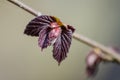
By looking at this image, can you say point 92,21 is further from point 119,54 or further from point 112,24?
point 119,54

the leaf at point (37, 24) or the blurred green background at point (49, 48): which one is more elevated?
the blurred green background at point (49, 48)

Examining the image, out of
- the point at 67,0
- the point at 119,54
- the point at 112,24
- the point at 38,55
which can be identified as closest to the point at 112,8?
the point at 112,24

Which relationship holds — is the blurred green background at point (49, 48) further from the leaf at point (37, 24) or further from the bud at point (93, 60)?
the leaf at point (37, 24)

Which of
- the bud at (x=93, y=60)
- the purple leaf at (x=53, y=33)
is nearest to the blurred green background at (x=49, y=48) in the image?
the bud at (x=93, y=60)

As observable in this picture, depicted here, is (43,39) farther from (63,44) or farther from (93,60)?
(93,60)

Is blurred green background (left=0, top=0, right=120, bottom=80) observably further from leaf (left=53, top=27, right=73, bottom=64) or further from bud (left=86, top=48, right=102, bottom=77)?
leaf (left=53, top=27, right=73, bottom=64)

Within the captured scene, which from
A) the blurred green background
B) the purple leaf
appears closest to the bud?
the purple leaf

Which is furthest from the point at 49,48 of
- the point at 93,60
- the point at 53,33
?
the point at 53,33
